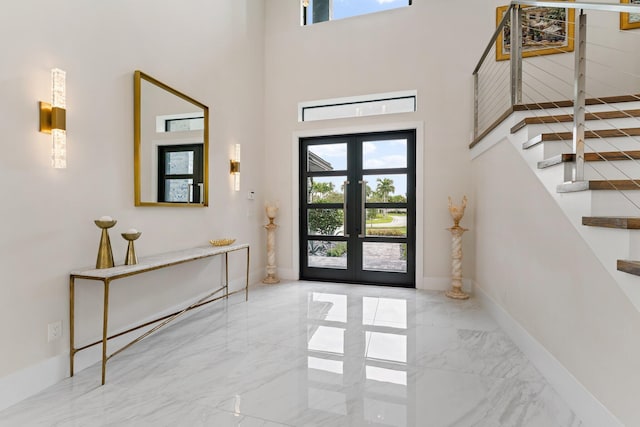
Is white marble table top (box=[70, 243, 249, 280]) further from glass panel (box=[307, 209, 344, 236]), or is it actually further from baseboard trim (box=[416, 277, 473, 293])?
baseboard trim (box=[416, 277, 473, 293])

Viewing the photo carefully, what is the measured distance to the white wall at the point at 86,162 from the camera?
184cm

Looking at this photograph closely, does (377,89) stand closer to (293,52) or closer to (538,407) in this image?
(293,52)

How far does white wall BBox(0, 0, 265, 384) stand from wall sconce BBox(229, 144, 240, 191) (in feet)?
1.03

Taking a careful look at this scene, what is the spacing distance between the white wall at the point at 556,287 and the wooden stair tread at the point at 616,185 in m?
0.32

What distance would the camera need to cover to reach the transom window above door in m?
4.52

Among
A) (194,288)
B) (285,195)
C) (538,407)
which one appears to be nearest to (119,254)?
(194,288)

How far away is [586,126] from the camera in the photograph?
7.98 feet

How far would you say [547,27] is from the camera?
3.91 m

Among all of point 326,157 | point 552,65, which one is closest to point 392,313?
point 326,157

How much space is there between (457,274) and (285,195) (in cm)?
276

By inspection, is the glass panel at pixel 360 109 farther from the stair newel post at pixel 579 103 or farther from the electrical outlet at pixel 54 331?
the electrical outlet at pixel 54 331

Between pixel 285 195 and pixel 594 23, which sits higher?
pixel 594 23

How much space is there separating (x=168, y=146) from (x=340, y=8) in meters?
3.61

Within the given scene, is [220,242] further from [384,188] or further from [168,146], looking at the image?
[384,188]
